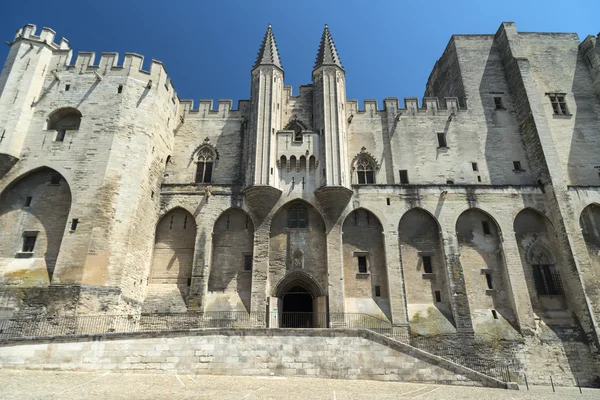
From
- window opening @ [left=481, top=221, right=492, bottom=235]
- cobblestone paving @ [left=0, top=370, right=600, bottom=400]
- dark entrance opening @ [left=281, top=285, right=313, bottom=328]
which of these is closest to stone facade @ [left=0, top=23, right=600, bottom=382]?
window opening @ [left=481, top=221, right=492, bottom=235]

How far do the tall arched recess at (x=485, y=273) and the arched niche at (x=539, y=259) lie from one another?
128 cm

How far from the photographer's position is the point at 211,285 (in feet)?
59.7

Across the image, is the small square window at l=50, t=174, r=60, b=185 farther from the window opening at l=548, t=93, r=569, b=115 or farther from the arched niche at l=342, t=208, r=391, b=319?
the window opening at l=548, t=93, r=569, b=115

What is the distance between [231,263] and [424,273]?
32.0 ft

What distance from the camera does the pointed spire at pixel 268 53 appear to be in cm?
2214

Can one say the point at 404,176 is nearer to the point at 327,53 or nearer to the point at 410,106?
the point at 410,106

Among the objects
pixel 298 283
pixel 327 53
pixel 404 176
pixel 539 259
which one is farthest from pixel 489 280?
pixel 327 53

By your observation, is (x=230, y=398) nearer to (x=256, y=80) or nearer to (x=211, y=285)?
(x=211, y=285)

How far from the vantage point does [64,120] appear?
62.3 ft

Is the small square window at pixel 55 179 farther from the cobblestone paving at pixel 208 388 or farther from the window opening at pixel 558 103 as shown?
the window opening at pixel 558 103

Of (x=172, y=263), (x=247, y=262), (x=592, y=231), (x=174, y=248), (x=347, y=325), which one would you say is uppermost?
(x=592, y=231)

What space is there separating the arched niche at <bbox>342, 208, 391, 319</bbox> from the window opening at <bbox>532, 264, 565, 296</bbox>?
760 centimetres

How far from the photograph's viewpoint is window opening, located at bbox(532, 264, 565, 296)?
18.3m

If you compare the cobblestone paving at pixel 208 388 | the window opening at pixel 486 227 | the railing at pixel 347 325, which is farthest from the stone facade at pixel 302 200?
the cobblestone paving at pixel 208 388
